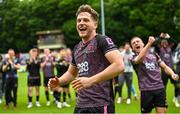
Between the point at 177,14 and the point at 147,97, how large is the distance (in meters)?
41.8

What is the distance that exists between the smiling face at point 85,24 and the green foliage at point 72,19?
4020cm

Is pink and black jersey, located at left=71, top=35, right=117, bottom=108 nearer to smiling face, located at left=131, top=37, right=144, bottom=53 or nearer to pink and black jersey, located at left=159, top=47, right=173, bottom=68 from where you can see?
smiling face, located at left=131, top=37, right=144, bottom=53

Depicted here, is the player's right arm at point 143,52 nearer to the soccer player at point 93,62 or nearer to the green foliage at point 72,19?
the soccer player at point 93,62

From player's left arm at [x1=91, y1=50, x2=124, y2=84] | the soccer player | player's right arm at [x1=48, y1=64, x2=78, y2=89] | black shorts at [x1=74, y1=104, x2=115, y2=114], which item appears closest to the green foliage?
player's right arm at [x1=48, y1=64, x2=78, y2=89]

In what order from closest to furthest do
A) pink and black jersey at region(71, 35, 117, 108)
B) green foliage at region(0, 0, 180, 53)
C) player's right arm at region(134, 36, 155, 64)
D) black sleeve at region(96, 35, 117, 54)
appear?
black sleeve at region(96, 35, 117, 54), pink and black jersey at region(71, 35, 117, 108), player's right arm at region(134, 36, 155, 64), green foliage at region(0, 0, 180, 53)

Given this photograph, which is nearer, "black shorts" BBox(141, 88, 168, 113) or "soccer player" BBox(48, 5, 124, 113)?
"soccer player" BBox(48, 5, 124, 113)

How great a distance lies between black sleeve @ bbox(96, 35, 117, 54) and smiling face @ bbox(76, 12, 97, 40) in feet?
0.40

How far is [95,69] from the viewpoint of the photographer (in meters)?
5.05

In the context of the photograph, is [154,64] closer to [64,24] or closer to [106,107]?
[106,107]

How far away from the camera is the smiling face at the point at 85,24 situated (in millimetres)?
4999

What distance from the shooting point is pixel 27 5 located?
62.4 m

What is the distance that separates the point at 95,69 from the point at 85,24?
508 millimetres

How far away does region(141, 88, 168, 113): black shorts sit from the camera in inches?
339

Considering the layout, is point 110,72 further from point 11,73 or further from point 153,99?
point 11,73
